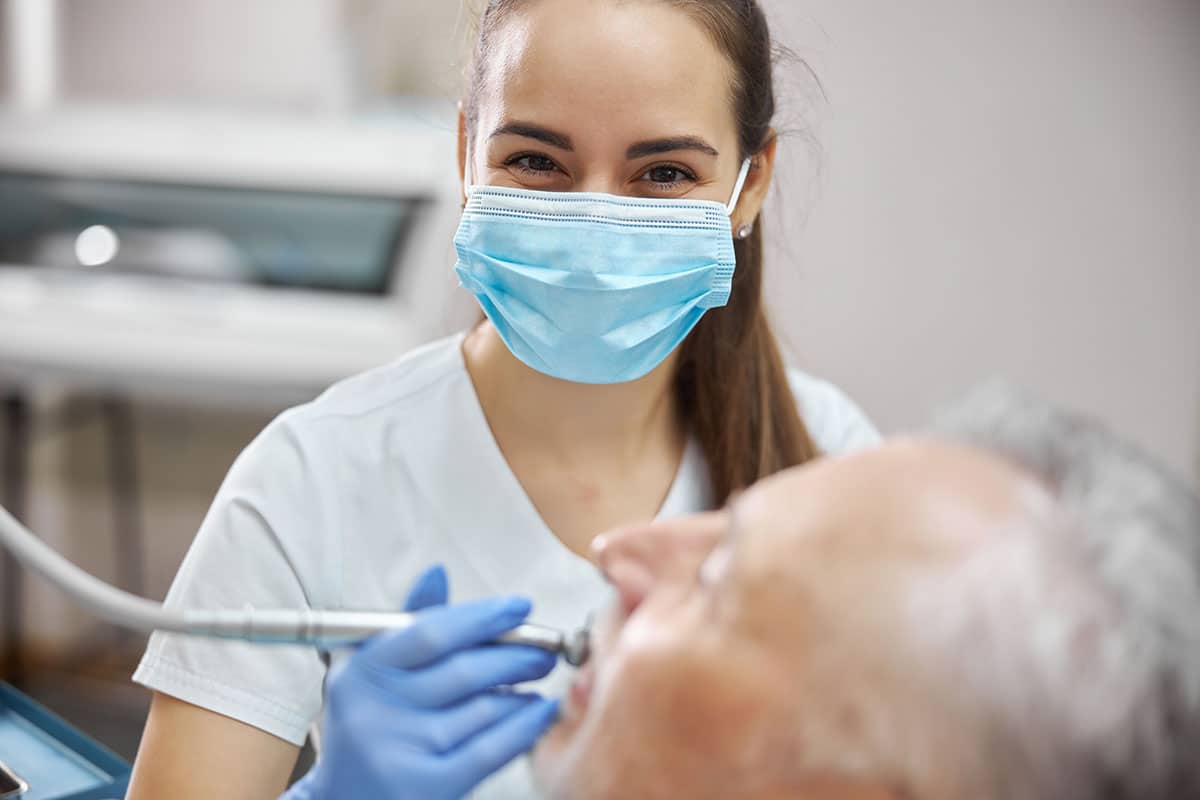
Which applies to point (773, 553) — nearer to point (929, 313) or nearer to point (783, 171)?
point (783, 171)

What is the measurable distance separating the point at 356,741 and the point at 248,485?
37 cm

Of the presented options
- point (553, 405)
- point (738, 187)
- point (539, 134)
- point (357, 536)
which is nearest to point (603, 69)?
point (539, 134)

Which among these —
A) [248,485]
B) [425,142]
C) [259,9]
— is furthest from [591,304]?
[259,9]

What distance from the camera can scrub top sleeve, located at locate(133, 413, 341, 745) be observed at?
1002 mm

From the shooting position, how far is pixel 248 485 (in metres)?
1.06

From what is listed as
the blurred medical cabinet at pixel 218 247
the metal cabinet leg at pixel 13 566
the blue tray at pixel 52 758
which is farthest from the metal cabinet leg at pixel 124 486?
the blue tray at pixel 52 758

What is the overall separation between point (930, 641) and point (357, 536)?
64cm

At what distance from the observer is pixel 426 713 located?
78 centimetres

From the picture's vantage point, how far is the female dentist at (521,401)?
100 centimetres

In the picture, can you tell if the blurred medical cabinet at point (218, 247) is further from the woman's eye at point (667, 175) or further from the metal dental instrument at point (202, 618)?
the metal dental instrument at point (202, 618)

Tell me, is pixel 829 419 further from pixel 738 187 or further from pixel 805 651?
pixel 805 651

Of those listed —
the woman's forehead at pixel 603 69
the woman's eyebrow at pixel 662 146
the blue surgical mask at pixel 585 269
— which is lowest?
the blue surgical mask at pixel 585 269

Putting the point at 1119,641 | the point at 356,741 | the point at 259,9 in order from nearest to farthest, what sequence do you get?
the point at 1119,641 → the point at 356,741 → the point at 259,9

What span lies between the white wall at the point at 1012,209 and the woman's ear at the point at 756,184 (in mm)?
900
